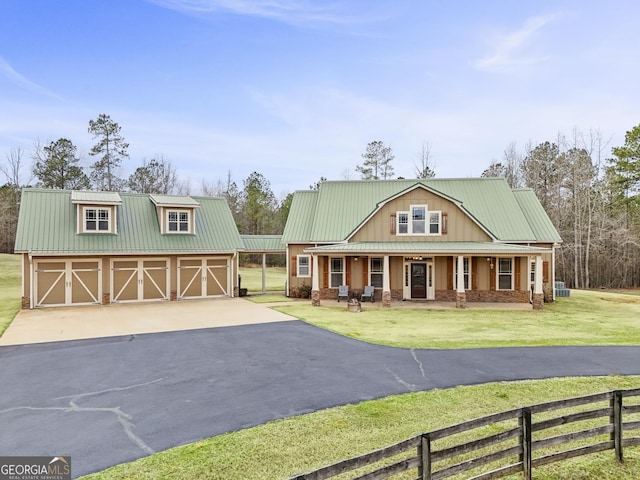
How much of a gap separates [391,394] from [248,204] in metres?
43.1

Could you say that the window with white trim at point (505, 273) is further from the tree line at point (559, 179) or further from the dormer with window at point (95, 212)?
the dormer with window at point (95, 212)

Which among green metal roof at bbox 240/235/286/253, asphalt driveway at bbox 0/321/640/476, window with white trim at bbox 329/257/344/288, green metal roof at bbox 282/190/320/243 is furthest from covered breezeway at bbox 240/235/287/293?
asphalt driveway at bbox 0/321/640/476

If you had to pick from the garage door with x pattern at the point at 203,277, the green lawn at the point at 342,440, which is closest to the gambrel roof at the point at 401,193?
the garage door with x pattern at the point at 203,277

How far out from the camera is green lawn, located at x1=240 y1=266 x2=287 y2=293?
2736cm

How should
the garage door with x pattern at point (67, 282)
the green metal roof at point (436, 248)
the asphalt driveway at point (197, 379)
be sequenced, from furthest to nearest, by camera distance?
the garage door with x pattern at point (67, 282) → the green metal roof at point (436, 248) → the asphalt driveway at point (197, 379)

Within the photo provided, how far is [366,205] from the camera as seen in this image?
76.6ft

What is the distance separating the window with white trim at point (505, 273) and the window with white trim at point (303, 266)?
1045cm

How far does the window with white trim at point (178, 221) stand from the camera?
846 inches

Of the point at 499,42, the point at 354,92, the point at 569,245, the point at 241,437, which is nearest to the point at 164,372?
the point at 241,437

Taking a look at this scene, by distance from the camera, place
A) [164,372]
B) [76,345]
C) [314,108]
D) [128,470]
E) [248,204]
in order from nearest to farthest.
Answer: [128,470] → [164,372] → [76,345] → [314,108] → [248,204]

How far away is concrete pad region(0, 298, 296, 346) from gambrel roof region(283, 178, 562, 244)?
6.20 metres

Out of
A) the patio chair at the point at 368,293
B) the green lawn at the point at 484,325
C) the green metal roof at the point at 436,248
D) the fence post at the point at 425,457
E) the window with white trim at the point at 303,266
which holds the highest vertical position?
the green metal roof at the point at 436,248

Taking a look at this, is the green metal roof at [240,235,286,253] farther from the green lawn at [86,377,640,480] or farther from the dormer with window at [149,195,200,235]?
the green lawn at [86,377,640,480]

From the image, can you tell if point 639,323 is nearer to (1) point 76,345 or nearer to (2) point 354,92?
(1) point 76,345
